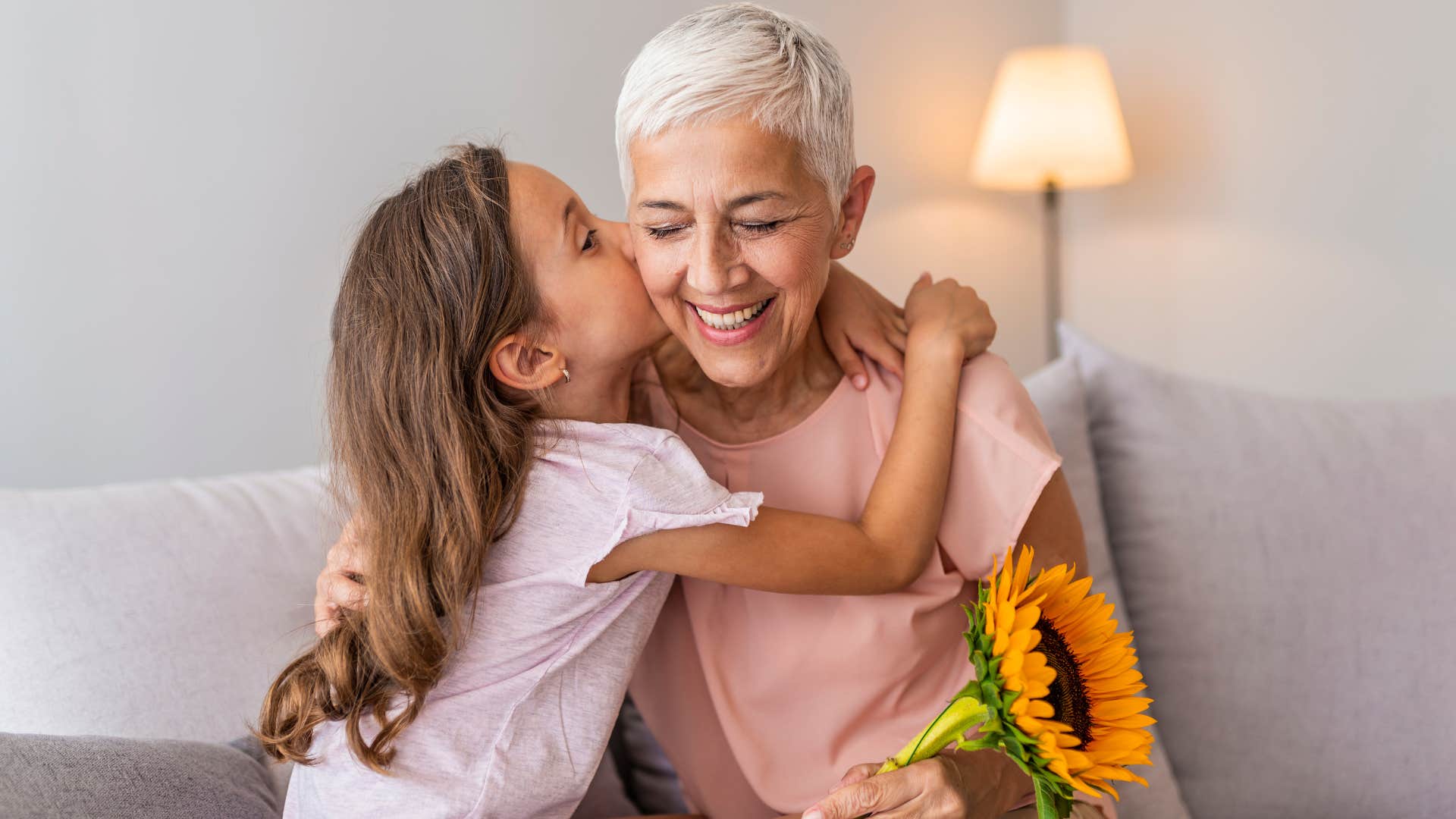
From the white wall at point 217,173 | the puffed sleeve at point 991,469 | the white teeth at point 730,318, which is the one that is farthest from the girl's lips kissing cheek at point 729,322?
the white wall at point 217,173

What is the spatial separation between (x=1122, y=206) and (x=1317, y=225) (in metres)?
0.61

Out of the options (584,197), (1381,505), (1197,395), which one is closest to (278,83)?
(584,197)

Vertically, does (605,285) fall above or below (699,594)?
above

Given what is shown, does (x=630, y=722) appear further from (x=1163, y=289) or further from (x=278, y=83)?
(x=1163, y=289)

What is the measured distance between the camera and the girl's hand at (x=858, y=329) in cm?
147

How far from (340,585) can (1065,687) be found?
0.78 meters

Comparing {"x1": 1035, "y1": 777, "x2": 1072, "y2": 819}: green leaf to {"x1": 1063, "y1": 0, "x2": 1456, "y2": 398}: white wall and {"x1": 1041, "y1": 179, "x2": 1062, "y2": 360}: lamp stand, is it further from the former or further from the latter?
{"x1": 1041, "y1": 179, "x2": 1062, "y2": 360}: lamp stand

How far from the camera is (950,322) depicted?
4.61ft

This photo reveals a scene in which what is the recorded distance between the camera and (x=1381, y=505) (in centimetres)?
185

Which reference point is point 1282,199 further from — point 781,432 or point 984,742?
point 984,742

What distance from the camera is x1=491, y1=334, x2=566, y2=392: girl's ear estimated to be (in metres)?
1.27

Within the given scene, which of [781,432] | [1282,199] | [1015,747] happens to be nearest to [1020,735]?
[1015,747]

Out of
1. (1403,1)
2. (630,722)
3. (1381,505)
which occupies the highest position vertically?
(1403,1)

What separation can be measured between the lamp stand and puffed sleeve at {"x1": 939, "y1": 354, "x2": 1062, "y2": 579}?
248cm
